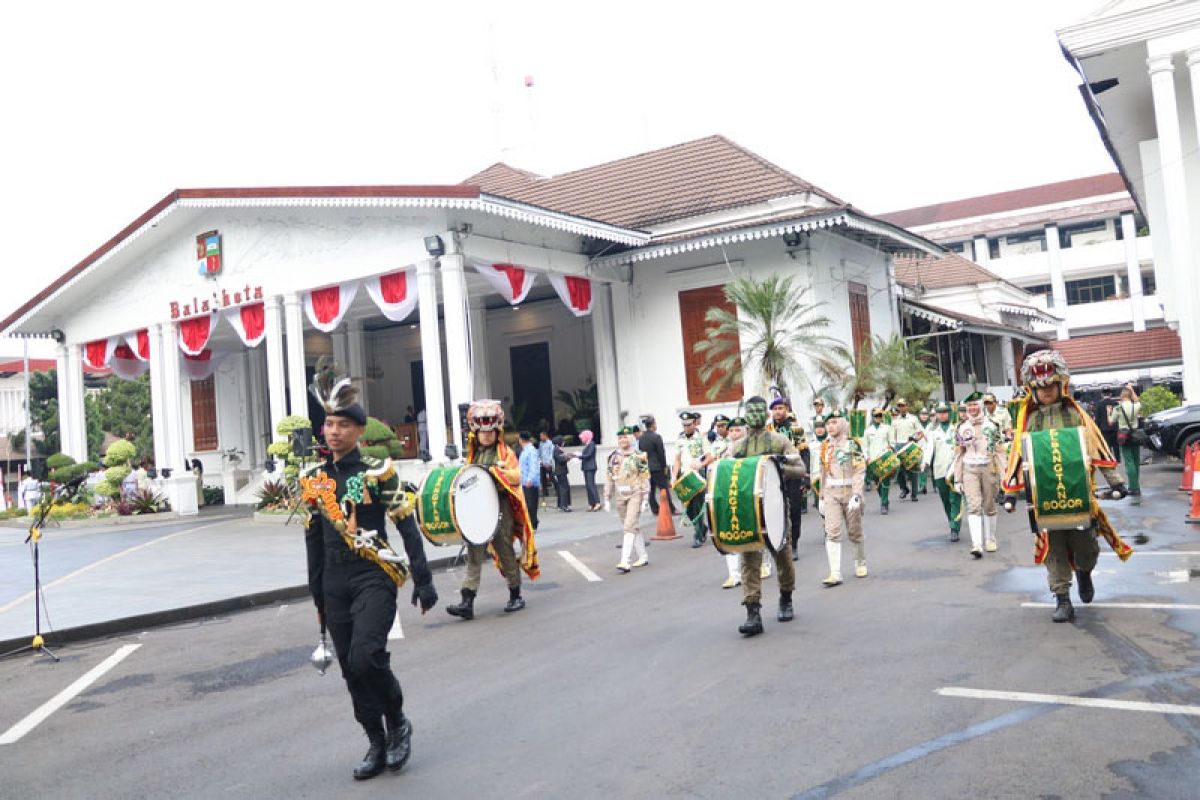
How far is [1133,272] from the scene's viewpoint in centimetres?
5406

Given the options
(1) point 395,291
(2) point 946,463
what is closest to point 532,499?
(2) point 946,463

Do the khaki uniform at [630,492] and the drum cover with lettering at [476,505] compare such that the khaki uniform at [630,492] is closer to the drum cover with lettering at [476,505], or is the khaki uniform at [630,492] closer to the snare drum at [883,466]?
the drum cover with lettering at [476,505]

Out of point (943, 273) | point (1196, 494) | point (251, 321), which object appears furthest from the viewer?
point (943, 273)

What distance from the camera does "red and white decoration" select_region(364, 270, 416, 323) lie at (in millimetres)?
20938

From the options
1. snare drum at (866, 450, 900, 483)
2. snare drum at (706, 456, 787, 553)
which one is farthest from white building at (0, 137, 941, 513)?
snare drum at (706, 456, 787, 553)

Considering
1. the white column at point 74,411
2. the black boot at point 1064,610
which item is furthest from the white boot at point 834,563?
the white column at point 74,411

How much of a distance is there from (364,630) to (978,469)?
827 centimetres

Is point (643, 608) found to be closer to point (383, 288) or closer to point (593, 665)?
point (593, 665)

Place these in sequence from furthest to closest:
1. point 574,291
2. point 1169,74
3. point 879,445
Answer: point 574,291 → point 1169,74 → point 879,445

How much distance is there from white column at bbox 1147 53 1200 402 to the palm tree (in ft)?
22.5

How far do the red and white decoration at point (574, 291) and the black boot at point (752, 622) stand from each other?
15.4 metres

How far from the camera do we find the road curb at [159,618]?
9.66 metres

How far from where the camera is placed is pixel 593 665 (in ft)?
23.9

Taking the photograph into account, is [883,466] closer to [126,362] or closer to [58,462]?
[58,462]
